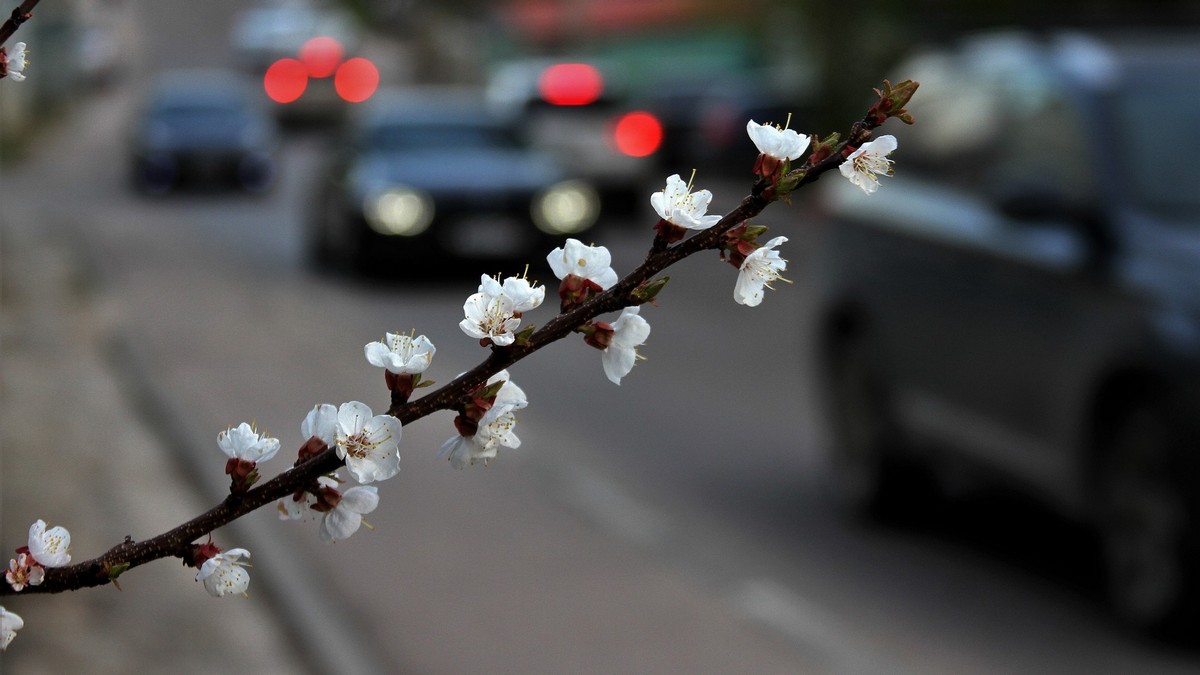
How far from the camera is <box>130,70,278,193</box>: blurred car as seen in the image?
29766mm

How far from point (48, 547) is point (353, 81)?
145 ft

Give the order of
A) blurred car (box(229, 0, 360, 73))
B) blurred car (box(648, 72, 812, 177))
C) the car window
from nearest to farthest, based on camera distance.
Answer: the car window → blurred car (box(648, 72, 812, 177)) → blurred car (box(229, 0, 360, 73))

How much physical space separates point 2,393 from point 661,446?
3.33 metres

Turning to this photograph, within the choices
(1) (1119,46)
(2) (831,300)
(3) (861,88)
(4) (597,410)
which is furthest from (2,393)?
(3) (861,88)

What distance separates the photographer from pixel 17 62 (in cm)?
174

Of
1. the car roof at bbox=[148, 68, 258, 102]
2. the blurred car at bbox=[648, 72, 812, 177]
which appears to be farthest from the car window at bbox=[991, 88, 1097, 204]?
the car roof at bbox=[148, 68, 258, 102]

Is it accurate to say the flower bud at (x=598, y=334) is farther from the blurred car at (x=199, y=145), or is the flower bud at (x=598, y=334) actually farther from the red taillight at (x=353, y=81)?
the red taillight at (x=353, y=81)

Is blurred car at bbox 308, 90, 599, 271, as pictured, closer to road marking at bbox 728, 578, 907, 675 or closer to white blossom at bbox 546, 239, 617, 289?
road marking at bbox 728, 578, 907, 675

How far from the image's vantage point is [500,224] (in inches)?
694

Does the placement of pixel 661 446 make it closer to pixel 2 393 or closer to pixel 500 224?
pixel 2 393

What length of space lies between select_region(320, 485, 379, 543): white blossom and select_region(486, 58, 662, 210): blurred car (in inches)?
893

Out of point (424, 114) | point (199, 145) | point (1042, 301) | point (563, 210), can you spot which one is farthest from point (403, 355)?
point (199, 145)

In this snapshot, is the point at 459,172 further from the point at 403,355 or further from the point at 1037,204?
the point at 403,355

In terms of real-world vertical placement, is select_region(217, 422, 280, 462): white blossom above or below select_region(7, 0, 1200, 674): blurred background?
above
